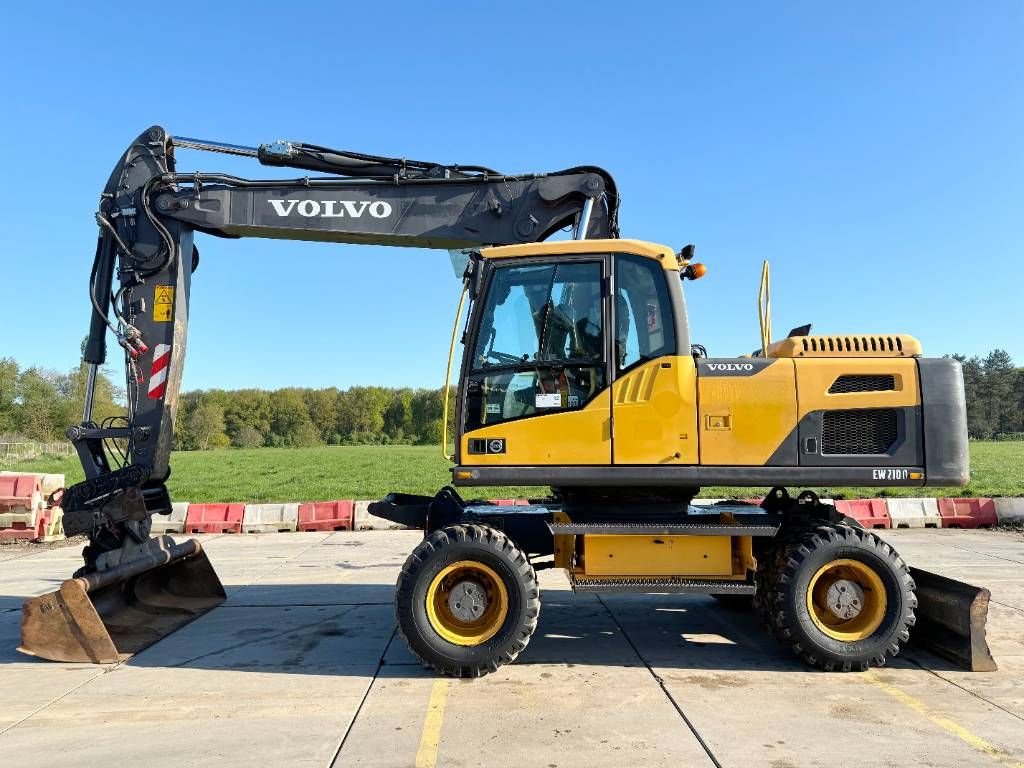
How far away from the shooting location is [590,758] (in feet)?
13.4

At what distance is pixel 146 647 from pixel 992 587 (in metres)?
9.68

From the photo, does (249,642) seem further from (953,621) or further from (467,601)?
(953,621)

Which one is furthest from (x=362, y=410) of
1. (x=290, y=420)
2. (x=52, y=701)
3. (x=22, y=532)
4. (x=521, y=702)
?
(x=521, y=702)

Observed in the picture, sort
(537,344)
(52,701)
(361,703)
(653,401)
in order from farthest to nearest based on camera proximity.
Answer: (537,344) < (653,401) < (52,701) < (361,703)

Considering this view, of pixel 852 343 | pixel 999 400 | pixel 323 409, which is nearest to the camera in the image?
pixel 852 343

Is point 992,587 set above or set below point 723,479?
below

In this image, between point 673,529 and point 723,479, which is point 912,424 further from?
point 673,529

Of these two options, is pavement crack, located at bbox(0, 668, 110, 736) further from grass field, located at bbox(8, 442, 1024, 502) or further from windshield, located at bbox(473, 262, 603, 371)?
grass field, located at bbox(8, 442, 1024, 502)

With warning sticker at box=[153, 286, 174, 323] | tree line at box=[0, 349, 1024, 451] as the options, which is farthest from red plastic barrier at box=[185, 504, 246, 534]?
tree line at box=[0, 349, 1024, 451]

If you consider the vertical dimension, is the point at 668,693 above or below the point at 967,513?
below

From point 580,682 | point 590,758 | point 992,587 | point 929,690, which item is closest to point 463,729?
point 590,758

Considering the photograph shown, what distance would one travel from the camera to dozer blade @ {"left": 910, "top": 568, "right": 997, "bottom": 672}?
5.61 meters

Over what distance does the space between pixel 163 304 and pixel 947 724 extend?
742 cm

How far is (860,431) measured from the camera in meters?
5.81
